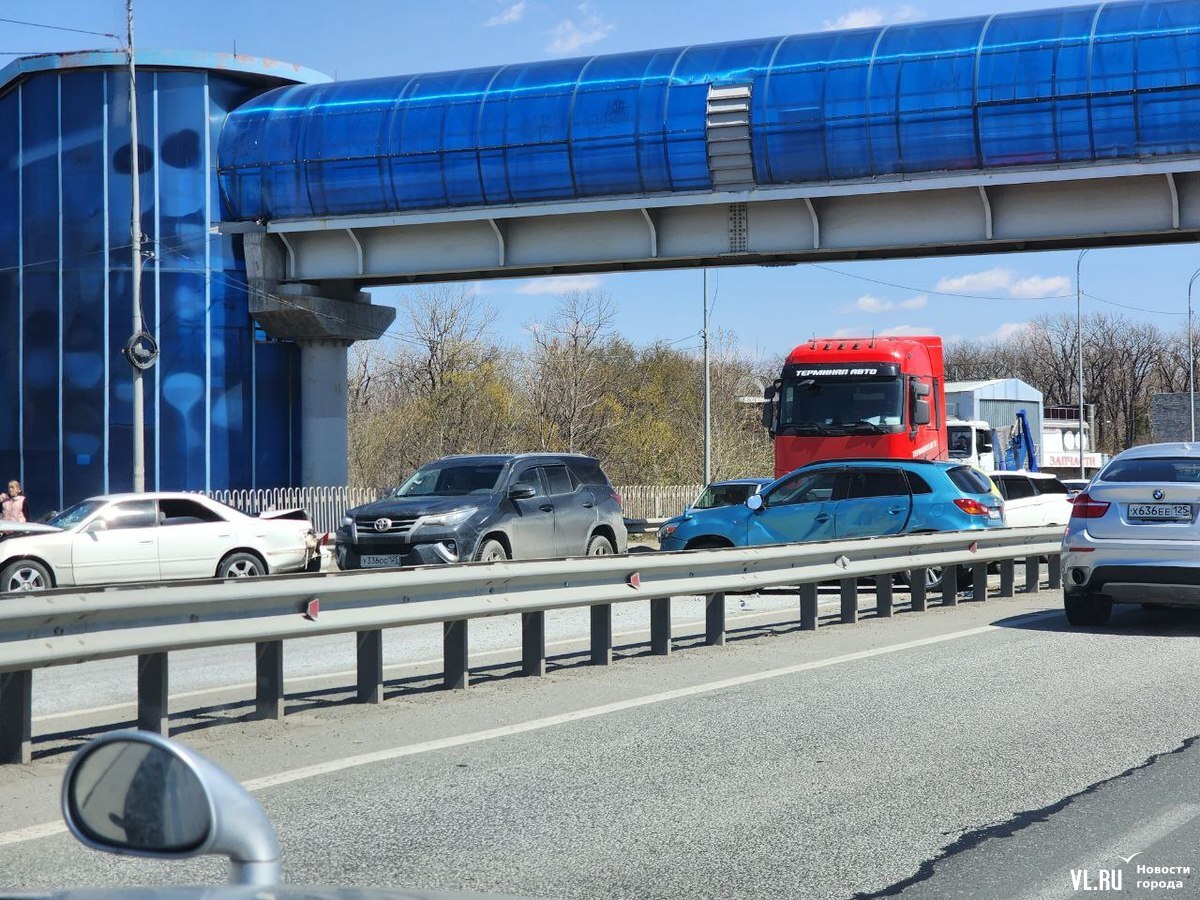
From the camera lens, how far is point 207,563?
2025cm

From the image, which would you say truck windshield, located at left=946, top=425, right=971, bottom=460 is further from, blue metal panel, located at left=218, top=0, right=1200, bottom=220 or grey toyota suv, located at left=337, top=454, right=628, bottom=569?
grey toyota suv, located at left=337, top=454, right=628, bottom=569

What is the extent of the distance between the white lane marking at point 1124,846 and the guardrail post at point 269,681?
485 cm

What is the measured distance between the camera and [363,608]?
8891mm

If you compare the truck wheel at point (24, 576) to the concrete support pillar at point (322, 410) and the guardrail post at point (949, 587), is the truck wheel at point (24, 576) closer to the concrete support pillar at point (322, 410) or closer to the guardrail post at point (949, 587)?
the guardrail post at point (949, 587)

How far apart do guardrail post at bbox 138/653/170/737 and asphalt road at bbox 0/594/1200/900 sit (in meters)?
0.29

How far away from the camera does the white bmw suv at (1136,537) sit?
12.5 m

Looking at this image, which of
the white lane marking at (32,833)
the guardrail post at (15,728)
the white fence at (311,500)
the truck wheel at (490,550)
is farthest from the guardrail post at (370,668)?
the white fence at (311,500)

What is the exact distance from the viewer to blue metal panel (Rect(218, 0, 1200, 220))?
2709 centimetres

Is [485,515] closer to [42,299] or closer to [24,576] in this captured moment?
[24,576]

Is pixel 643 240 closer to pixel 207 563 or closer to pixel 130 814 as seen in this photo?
pixel 207 563

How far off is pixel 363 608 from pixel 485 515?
8.89m

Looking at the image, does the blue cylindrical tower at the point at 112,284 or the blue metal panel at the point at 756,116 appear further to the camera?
the blue cylindrical tower at the point at 112,284

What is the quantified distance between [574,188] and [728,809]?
25876mm

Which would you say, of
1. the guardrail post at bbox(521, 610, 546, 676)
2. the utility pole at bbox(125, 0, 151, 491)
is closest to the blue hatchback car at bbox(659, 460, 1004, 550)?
the guardrail post at bbox(521, 610, 546, 676)
